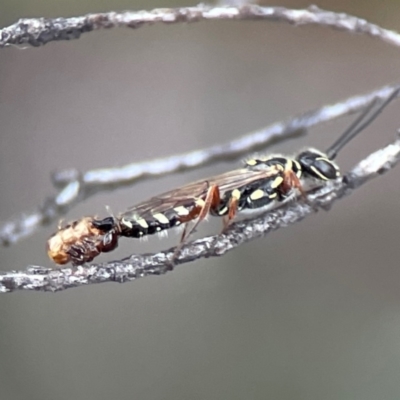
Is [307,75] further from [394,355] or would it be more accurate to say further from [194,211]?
[194,211]

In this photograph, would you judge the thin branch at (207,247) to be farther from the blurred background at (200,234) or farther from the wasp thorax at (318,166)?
the blurred background at (200,234)

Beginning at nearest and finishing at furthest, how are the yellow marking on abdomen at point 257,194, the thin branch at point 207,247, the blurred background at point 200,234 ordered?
the thin branch at point 207,247
the yellow marking on abdomen at point 257,194
the blurred background at point 200,234

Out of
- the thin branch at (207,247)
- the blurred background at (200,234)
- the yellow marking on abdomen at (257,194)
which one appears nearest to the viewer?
the thin branch at (207,247)

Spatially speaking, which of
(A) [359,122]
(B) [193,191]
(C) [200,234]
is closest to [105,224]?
(B) [193,191]

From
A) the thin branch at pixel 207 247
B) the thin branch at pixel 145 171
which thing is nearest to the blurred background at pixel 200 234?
the thin branch at pixel 145 171

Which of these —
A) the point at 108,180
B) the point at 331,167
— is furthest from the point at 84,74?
the point at 331,167

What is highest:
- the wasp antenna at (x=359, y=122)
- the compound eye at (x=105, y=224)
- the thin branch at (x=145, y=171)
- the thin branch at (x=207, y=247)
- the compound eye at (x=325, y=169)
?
the thin branch at (x=145, y=171)
